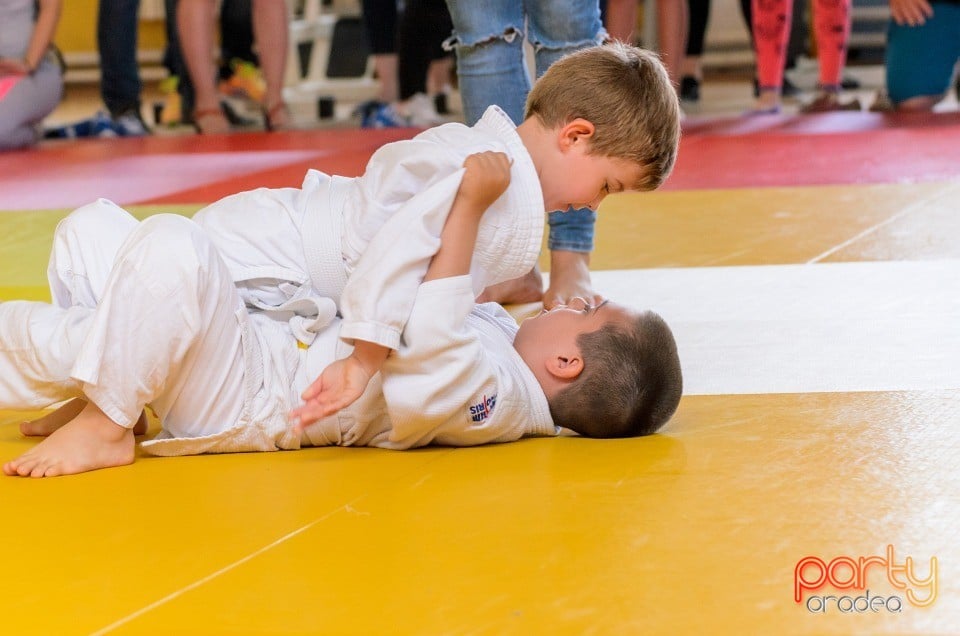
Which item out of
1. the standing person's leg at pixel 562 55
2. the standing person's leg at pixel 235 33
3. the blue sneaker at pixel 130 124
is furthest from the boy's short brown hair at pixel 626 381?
the standing person's leg at pixel 235 33

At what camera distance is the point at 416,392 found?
1.41m

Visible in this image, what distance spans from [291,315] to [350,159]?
2539 mm

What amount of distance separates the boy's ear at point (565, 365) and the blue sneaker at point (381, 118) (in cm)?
390

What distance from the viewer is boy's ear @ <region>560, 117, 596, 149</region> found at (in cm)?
153

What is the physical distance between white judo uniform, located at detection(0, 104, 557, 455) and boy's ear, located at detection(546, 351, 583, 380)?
0.10 ft

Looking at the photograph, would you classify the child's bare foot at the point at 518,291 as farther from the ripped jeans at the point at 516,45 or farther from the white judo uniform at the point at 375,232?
the white judo uniform at the point at 375,232

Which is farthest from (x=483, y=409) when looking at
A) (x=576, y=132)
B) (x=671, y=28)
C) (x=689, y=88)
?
(x=689, y=88)

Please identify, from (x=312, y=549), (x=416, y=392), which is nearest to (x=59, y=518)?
(x=312, y=549)

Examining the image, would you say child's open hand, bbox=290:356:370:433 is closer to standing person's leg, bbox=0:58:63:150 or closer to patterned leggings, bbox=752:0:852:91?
standing person's leg, bbox=0:58:63:150

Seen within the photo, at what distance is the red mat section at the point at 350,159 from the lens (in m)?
3.48

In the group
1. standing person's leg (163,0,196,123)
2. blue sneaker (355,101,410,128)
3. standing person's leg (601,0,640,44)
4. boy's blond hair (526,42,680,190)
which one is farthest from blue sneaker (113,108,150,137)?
boy's blond hair (526,42,680,190)

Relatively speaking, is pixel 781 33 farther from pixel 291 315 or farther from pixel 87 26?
pixel 87 26

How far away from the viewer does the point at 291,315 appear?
5.22ft

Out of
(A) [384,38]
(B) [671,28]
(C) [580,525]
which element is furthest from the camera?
(A) [384,38]
